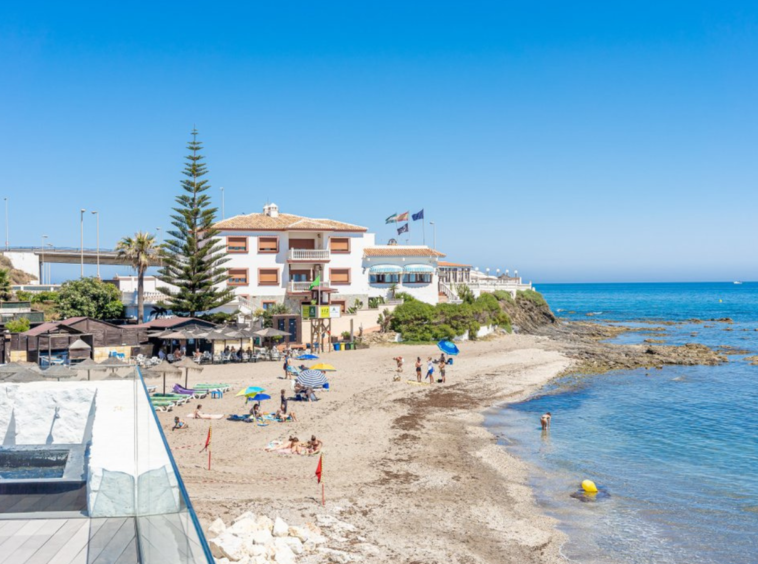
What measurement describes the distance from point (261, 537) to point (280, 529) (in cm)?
55

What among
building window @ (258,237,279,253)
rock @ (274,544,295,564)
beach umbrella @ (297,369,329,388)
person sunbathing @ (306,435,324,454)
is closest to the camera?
rock @ (274,544,295,564)

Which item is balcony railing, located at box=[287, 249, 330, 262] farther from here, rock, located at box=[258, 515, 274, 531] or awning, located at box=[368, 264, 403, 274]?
rock, located at box=[258, 515, 274, 531]

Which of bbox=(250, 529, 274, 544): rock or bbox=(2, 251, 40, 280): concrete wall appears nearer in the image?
bbox=(250, 529, 274, 544): rock

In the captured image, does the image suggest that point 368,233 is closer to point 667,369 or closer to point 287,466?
point 667,369

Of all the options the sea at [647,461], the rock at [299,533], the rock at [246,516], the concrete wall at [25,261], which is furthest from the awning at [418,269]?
the concrete wall at [25,261]

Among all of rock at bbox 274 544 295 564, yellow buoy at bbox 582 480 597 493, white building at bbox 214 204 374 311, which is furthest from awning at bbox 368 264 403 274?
rock at bbox 274 544 295 564

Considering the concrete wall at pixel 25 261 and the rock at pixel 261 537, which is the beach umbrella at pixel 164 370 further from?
the concrete wall at pixel 25 261

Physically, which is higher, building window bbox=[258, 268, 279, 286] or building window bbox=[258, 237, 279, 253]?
building window bbox=[258, 237, 279, 253]

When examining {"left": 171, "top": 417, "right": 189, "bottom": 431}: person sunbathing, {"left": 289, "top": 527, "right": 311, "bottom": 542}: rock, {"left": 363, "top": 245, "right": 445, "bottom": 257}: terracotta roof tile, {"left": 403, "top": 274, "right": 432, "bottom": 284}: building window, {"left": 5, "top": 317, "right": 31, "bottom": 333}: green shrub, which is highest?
{"left": 363, "top": 245, "right": 445, "bottom": 257}: terracotta roof tile

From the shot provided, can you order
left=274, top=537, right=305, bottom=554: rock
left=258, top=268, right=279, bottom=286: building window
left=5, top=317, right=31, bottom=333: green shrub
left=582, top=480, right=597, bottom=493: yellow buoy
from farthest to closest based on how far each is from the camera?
1. left=258, top=268, right=279, bottom=286: building window
2. left=5, top=317, right=31, bottom=333: green shrub
3. left=582, top=480, right=597, bottom=493: yellow buoy
4. left=274, top=537, right=305, bottom=554: rock

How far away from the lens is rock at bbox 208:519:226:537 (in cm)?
1045

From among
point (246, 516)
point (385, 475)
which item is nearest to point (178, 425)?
point (385, 475)

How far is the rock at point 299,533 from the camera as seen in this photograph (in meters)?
10.9

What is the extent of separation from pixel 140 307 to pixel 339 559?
29416mm
